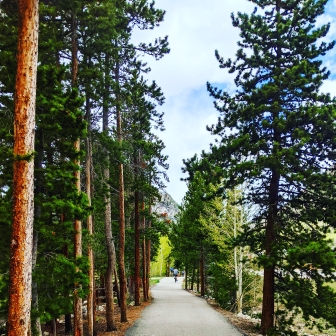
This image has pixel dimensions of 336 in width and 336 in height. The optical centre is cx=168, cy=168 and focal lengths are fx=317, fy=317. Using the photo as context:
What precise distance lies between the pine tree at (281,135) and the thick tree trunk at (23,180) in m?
7.19

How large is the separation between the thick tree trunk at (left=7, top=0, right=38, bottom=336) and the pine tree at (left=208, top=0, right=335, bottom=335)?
7188 millimetres

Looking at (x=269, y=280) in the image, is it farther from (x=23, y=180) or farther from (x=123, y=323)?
(x=23, y=180)

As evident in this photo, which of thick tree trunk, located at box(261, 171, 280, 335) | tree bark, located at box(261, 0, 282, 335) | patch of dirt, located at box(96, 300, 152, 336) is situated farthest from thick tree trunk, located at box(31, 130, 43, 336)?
thick tree trunk, located at box(261, 171, 280, 335)

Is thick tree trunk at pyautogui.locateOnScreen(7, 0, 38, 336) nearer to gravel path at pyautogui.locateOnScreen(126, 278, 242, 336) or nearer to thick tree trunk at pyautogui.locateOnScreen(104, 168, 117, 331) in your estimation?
thick tree trunk at pyautogui.locateOnScreen(104, 168, 117, 331)

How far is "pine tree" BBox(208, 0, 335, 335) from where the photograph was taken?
1052cm

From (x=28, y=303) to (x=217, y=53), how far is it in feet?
36.3

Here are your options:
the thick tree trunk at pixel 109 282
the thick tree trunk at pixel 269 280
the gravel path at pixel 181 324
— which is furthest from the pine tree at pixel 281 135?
the thick tree trunk at pixel 109 282

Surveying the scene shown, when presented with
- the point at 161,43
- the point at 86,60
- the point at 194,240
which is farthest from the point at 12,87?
the point at 194,240

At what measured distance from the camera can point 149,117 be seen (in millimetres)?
17531

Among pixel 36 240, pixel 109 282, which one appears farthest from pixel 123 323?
pixel 36 240

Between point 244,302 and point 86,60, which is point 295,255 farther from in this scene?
point 244,302

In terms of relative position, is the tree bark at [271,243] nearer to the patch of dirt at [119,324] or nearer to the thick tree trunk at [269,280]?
the thick tree trunk at [269,280]

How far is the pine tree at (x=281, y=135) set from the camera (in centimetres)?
1052

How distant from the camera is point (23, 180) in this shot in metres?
5.56
